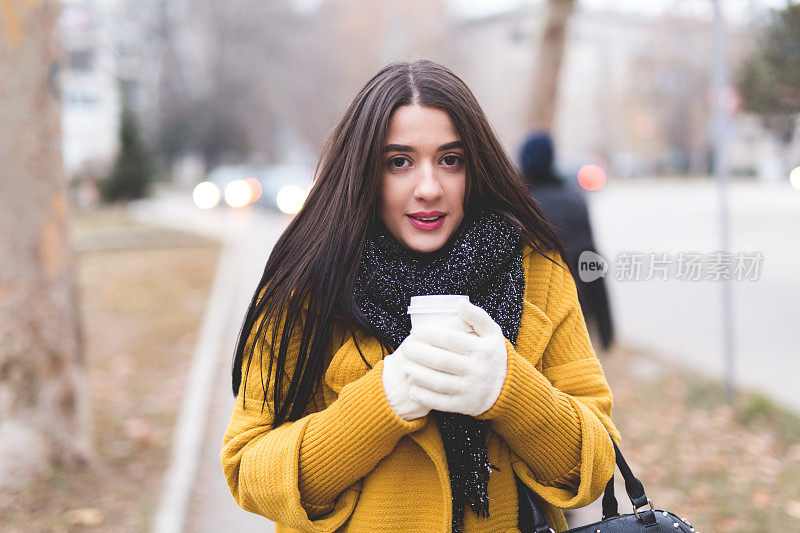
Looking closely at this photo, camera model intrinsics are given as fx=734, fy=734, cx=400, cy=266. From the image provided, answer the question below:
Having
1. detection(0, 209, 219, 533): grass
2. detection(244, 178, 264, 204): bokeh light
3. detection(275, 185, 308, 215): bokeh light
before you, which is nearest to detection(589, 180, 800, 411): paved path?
detection(0, 209, 219, 533): grass

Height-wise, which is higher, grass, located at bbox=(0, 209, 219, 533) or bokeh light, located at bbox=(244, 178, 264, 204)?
bokeh light, located at bbox=(244, 178, 264, 204)

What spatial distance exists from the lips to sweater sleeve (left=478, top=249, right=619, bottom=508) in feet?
1.02

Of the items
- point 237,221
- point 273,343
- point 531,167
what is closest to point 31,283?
point 273,343

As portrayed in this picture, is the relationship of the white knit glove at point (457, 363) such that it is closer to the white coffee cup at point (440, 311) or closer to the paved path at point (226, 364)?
the white coffee cup at point (440, 311)

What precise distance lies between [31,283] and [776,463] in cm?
469

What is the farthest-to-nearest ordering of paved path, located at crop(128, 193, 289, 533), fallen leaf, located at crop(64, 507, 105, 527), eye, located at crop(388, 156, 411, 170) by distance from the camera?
paved path, located at crop(128, 193, 289, 533), fallen leaf, located at crop(64, 507, 105, 527), eye, located at crop(388, 156, 411, 170)

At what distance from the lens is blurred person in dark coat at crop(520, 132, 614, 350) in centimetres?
464

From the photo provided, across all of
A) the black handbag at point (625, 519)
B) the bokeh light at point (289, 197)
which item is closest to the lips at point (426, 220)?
the black handbag at point (625, 519)

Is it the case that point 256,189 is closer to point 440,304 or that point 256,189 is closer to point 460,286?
point 460,286

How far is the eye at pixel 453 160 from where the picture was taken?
1.89 m

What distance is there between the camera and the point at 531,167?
520 cm

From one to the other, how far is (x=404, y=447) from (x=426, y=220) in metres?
0.57

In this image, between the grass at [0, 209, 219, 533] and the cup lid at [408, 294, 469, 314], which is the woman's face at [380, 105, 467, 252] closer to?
the cup lid at [408, 294, 469, 314]

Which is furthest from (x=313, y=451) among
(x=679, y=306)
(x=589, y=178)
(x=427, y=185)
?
(x=589, y=178)
